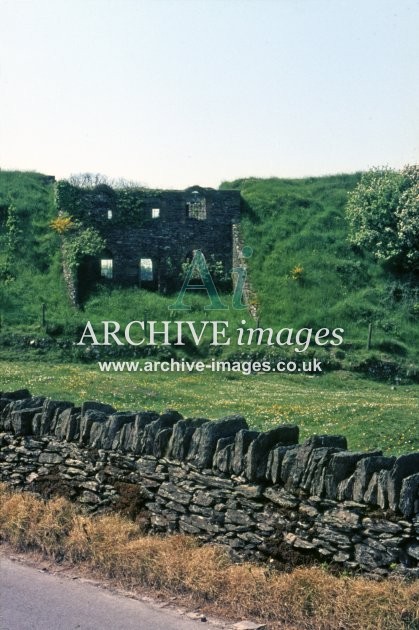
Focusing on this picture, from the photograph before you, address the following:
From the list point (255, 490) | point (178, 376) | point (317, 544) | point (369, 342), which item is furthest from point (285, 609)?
point (369, 342)

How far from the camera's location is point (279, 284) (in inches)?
1526

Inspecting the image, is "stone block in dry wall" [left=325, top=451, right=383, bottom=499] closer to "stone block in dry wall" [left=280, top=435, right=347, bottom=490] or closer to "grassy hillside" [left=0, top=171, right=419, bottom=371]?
"stone block in dry wall" [left=280, top=435, right=347, bottom=490]

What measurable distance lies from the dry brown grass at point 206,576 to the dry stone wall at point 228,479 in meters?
0.26

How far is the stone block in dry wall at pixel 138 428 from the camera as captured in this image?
32.8ft

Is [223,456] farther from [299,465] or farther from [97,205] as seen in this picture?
[97,205]

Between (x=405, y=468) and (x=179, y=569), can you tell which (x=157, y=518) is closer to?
(x=179, y=569)

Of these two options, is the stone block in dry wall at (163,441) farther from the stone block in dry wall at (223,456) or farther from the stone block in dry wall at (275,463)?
the stone block in dry wall at (275,463)

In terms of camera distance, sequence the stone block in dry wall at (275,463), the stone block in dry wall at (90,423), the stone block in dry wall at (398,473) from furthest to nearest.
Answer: the stone block in dry wall at (90,423)
the stone block in dry wall at (275,463)
the stone block in dry wall at (398,473)

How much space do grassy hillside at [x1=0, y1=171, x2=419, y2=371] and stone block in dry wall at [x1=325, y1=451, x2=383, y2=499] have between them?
24.8m

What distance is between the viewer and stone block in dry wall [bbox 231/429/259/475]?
8.81 metres

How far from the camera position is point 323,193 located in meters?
47.2

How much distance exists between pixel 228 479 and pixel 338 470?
4.98ft

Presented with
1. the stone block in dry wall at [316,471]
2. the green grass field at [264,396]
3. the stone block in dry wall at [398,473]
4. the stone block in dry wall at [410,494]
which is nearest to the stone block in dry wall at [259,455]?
the stone block in dry wall at [316,471]

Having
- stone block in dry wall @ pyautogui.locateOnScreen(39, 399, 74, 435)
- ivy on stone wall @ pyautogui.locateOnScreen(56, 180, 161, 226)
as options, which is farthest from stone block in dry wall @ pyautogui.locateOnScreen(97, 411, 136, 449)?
ivy on stone wall @ pyautogui.locateOnScreen(56, 180, 161, 226)
